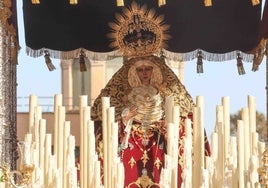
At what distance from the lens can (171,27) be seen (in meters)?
9.56

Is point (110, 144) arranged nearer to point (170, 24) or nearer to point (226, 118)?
point (226, 118)

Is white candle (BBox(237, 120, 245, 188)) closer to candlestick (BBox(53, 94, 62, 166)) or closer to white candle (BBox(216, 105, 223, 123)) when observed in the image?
white candle (BBox(216, 105, 223, 123))

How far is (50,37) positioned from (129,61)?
743 mm

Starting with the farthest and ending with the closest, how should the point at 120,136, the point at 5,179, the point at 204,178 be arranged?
1. the point at 120,136
2. the point at 5,179
3. the point at 204,178

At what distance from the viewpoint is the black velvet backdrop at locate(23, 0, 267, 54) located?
9.52 m

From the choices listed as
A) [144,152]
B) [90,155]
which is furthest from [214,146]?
[144,152]

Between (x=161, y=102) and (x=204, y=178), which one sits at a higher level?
(x=161, y=102)

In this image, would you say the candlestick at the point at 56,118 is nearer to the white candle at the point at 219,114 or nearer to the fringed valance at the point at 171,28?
the white candle at the point at 219,114

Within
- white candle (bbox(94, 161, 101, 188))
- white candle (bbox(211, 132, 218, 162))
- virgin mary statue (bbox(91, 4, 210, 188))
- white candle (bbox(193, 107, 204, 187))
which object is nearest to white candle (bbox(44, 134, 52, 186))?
white candle (bbox(94, 161, 101, 188))

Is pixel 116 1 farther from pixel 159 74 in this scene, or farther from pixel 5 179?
pixel 5 179

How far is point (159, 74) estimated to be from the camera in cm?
938

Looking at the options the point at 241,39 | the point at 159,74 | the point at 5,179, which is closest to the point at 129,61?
the point at 159,74

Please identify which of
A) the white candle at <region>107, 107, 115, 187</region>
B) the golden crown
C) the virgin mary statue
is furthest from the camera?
the golden crown

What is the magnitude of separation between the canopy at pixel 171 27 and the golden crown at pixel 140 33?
15 centimetres
